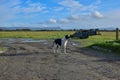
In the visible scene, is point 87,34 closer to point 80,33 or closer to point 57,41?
point 80,33

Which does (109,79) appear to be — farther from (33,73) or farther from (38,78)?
(33,73)

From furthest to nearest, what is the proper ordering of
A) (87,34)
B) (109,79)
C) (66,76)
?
1. (87,34)
2. (66,76)
3. (109,79)

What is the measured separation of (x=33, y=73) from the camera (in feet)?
43.2

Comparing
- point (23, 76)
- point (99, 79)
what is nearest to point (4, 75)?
point (23, 76)

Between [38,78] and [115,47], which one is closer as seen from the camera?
[38,78]

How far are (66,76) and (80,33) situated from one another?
138 feet

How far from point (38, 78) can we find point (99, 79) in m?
2.02

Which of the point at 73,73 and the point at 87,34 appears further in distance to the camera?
the point at 87,34

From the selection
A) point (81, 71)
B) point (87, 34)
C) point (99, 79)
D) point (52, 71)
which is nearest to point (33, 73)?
point (52, 71)

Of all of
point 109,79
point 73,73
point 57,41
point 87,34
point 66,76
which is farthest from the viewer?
point 87,34

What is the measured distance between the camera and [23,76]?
12.3m

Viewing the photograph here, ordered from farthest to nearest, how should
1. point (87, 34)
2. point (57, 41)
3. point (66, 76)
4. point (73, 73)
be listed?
point (87, 34), point (57, 41), point (73, 73), point (66, 76)

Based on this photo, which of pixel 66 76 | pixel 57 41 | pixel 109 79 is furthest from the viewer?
pixel 57 41

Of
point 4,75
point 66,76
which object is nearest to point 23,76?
point 4,75
